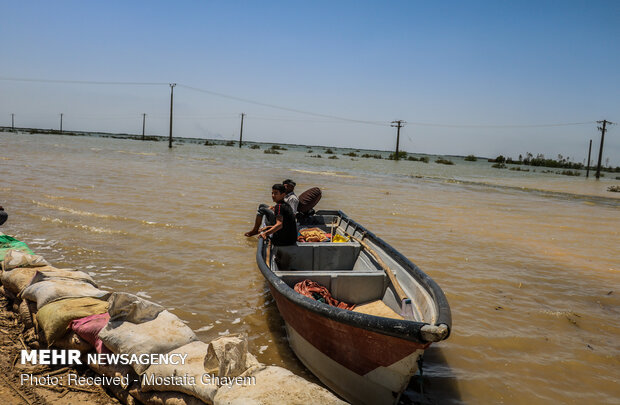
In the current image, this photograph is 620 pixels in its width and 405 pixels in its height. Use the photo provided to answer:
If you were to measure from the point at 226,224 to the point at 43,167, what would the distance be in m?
14.2

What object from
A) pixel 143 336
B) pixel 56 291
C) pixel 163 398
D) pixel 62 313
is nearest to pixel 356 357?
pixel 163 398

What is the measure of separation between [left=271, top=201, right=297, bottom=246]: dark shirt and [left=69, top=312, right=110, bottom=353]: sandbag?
2896 millimetres

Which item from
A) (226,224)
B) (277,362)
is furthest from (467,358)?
(226,224)

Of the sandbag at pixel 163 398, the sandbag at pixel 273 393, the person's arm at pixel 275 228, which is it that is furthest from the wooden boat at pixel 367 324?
the sandbag at pixel 163 398

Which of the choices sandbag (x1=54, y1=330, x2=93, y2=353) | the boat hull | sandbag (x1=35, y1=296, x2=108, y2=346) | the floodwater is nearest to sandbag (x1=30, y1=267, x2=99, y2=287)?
sandbag (x1=35, y1=296, x2=108, y2=346)

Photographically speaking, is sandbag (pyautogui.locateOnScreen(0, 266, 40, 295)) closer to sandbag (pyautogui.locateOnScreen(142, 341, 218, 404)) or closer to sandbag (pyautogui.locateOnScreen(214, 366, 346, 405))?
sandbag (pyautogui.locateOnScreen(142, 341, 218, 404))

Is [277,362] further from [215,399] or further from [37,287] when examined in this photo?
[37,287]

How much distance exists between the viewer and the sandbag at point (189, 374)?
2803 millimetres

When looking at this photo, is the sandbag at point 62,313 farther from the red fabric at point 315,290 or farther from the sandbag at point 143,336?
the red fabric at point 315,290

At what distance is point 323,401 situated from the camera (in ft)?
8.46

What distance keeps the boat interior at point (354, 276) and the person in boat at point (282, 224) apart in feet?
0.39

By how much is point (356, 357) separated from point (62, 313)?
2764 mm

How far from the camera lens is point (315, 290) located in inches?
187

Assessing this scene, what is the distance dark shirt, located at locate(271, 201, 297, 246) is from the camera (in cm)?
606
